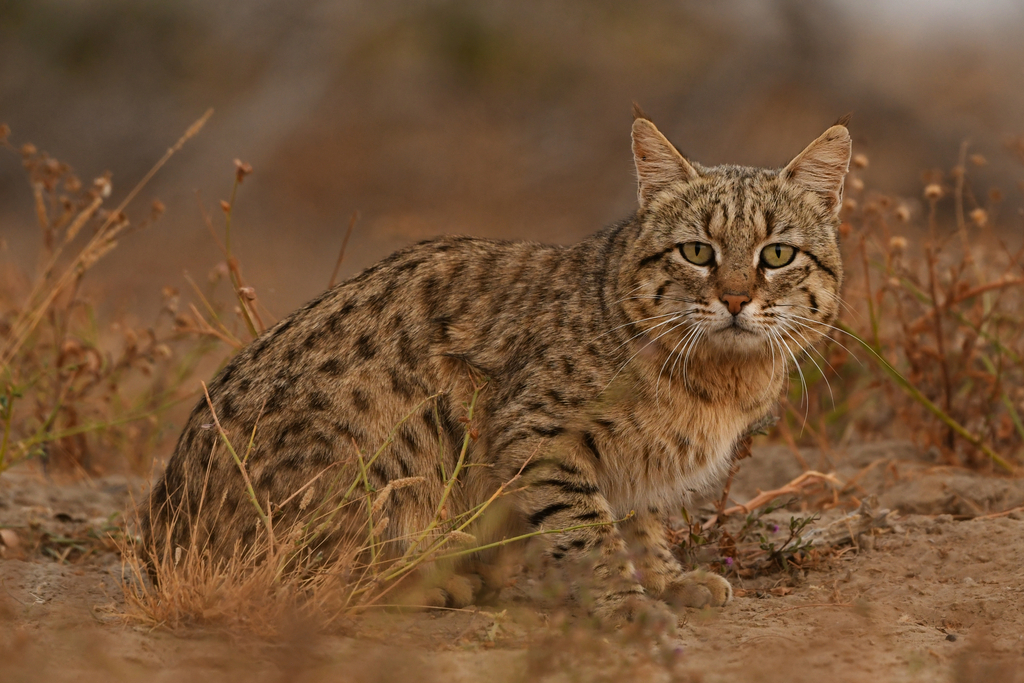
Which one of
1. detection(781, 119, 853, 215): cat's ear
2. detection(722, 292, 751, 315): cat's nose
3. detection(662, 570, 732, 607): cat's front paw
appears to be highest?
detection(781, 119, 853, 215): cat's ear

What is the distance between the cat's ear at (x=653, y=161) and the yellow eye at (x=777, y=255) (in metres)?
0.48

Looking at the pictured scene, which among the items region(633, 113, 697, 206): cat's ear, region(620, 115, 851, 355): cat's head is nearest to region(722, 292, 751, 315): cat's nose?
region(620, 115, 851, 355): cat's head

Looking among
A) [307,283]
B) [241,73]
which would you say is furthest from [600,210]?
[241,73]

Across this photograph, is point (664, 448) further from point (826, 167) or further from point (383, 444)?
point (826, 167)

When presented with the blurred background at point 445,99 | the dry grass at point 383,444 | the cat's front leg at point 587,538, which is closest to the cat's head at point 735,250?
the dry grass at point 383,444

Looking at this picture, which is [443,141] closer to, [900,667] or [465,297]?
[465,297]

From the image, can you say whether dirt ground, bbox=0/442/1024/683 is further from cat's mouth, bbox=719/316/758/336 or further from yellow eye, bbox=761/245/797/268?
yellow eye, bbox=761/245/797/268

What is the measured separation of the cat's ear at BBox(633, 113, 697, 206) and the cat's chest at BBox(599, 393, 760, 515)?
944mm

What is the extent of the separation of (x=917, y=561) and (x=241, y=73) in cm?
1487

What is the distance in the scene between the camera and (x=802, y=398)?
21.6 feet

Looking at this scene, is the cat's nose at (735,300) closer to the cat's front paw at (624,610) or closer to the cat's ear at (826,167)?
the cat's ear at (826,167)

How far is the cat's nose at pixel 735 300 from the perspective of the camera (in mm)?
3719

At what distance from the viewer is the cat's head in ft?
12.5

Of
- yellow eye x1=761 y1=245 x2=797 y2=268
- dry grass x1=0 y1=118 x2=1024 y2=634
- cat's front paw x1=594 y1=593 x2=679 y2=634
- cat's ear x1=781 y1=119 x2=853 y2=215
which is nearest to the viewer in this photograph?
dry grass x1=0 y1=118 x2=1024 y2=634
